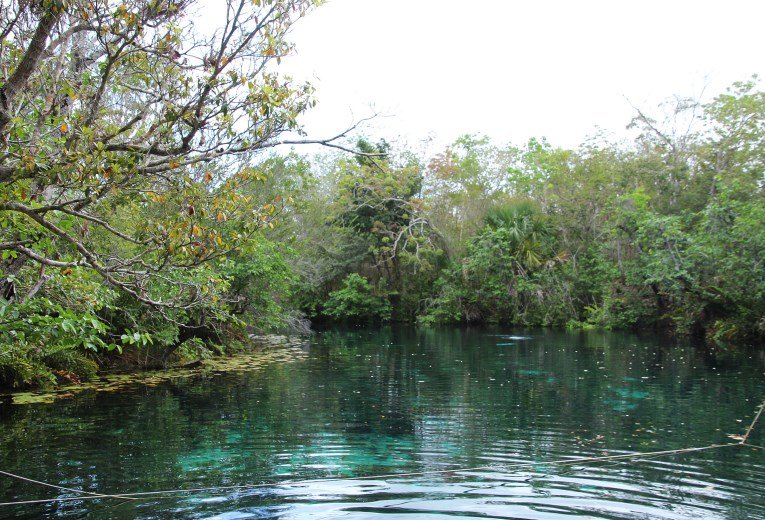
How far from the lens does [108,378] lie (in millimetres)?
13875

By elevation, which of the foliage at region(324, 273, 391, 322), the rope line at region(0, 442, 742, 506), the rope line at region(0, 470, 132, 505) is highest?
the foliage at region(324, 273, 391, 322)

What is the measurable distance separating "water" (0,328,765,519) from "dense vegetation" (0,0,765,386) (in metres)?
1.46

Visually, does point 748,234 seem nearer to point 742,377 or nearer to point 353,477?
point 742,377

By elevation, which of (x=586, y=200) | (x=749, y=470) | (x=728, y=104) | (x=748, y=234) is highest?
(x=728, y=104)

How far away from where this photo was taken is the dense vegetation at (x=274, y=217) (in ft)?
18.1

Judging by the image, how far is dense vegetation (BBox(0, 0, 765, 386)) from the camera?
5.52 meters

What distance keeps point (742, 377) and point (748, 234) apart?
9.22 m

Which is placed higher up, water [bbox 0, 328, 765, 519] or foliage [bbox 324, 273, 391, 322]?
foliage [bbox 324, 273, 391, 322]

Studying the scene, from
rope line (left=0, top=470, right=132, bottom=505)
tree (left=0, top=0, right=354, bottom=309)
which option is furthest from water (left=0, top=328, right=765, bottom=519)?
tree (left=0, top=0, right=354, bottom=309)

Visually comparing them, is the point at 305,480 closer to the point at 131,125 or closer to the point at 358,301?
the point at 131,125

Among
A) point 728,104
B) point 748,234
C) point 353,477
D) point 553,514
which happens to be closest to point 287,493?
point 353,477

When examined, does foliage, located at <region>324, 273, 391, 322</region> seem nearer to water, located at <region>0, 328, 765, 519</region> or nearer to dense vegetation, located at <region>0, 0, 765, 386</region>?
dense vegetation, located at <region>0, 0, 765, 386</region>

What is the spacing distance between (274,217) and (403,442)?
137 inches

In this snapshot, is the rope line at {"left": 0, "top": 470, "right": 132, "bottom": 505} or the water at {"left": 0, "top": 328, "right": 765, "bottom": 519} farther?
the rope line at {"left": 0, "top": 470, "right": 132, "bottom": 505}
